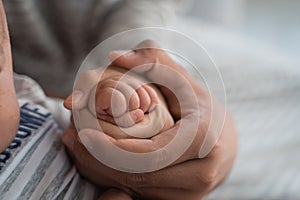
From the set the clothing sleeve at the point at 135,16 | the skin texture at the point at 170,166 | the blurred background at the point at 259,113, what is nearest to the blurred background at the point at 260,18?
the blurred background at the point at 259,113

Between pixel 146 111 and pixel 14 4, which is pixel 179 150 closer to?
pixel 146 111

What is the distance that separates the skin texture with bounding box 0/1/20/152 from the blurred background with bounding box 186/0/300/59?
33.2 inches

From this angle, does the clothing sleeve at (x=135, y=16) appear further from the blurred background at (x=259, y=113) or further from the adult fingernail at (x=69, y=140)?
the adult fingernail at (x=69, y=140)

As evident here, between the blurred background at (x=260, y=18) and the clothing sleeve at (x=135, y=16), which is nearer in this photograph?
the clothing sleeve at (x=135, y=16)

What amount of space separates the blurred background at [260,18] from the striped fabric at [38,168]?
795 millimetres

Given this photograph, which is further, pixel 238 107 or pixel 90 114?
pixel 238 107

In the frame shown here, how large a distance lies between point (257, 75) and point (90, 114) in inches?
15.1

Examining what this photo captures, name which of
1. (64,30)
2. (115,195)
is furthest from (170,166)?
(64,30)

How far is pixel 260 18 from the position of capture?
4.45 feet

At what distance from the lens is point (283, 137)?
57 centimetres

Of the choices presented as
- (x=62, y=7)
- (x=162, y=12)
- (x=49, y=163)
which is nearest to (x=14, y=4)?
(x=62, y=7)

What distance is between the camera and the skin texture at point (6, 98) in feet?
1.07

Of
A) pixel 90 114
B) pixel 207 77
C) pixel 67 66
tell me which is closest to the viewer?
pixel 90 114

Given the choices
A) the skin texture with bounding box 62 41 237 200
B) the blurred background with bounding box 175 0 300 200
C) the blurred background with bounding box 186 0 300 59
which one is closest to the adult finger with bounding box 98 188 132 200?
the skin texture with bounding box 62 41 237 200
